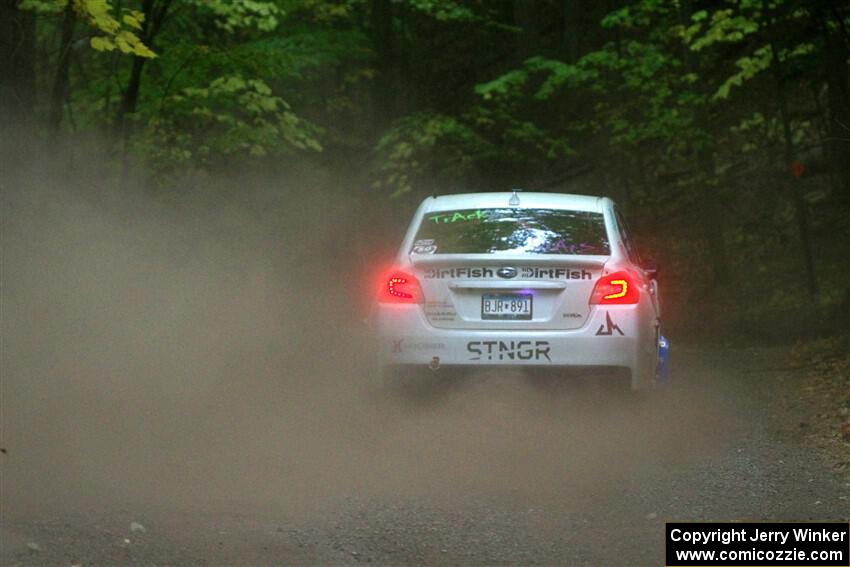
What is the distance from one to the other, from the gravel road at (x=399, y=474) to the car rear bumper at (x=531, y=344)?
0.24 metres

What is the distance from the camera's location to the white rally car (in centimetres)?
969

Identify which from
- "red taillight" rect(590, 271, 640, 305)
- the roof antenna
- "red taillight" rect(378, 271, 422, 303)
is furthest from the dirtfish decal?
the roof antenna

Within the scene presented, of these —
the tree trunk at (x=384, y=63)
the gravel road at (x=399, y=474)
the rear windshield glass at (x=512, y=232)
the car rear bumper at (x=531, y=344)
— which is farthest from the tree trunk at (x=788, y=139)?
the car rear bumper at (x=531, y=344)

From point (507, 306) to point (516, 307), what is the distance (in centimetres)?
6

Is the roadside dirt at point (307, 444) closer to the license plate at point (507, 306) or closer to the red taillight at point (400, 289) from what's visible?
the license plate at point (507, 306)

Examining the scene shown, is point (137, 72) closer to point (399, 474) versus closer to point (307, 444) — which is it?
point (307, 444)

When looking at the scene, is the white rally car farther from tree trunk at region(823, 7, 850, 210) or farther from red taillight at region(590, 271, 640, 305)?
tree trunk at region(823, 7, 850, 210)

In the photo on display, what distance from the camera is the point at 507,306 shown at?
974 cm

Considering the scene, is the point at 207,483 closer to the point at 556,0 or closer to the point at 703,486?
the point at 703,486

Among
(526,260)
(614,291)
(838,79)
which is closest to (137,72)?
(838,79)

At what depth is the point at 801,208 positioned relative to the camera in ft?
63.2

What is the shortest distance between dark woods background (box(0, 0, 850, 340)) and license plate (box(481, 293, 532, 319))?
366 centimetres

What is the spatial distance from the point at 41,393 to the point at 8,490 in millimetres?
3744

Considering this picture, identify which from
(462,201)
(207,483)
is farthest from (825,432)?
(207,483)
